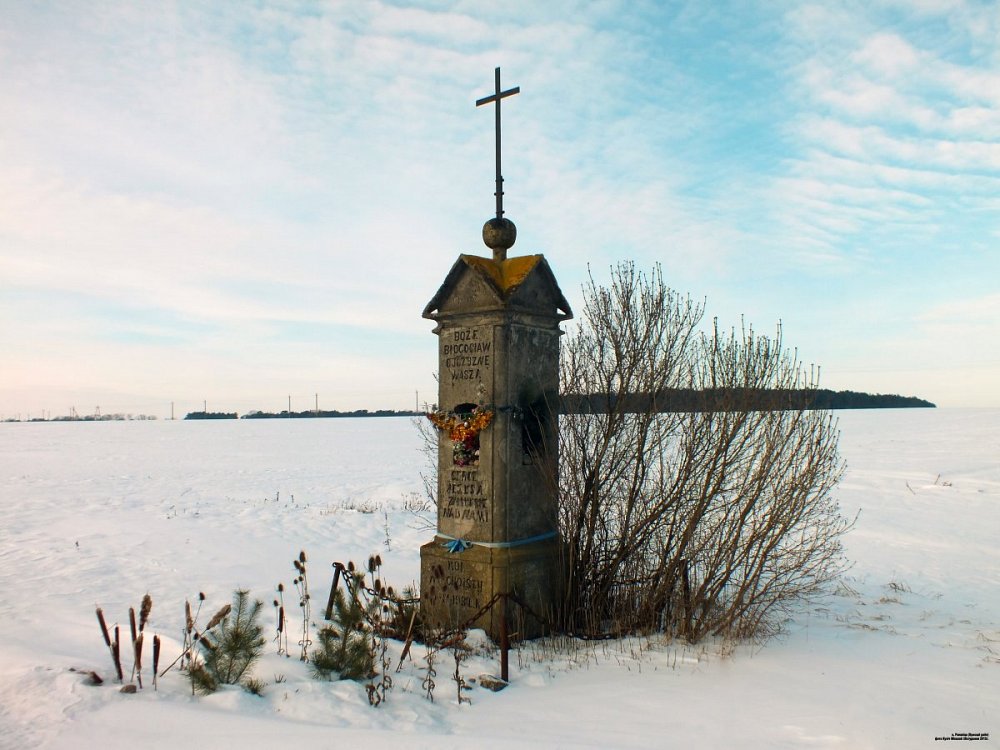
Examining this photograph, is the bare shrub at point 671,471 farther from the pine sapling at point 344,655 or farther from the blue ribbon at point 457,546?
the pine sapling at point 344,655

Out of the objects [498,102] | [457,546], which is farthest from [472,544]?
[498,102]

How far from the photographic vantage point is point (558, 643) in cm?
696

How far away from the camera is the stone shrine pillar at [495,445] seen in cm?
711

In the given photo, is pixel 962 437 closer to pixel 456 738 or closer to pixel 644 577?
pixel 644 577

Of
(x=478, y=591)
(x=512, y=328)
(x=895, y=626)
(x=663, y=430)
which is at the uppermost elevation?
(x=512, y=328)

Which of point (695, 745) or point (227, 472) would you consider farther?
point (227, 472)

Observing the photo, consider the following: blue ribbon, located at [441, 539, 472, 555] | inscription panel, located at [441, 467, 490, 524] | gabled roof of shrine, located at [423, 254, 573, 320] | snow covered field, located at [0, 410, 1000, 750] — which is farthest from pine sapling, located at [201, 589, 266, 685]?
gabled roof of shrine, located at [423, 254, 573, 320]

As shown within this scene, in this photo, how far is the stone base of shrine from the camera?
697 centimetres

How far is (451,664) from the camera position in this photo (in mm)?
6105

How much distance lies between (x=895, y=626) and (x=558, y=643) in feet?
12.1

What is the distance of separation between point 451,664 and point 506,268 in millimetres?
3816

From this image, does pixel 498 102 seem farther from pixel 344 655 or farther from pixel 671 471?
pixel 344 655

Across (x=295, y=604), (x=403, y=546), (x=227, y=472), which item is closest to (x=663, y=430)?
(x=295, y=604)

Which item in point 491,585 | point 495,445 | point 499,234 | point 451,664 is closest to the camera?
point 451,664
